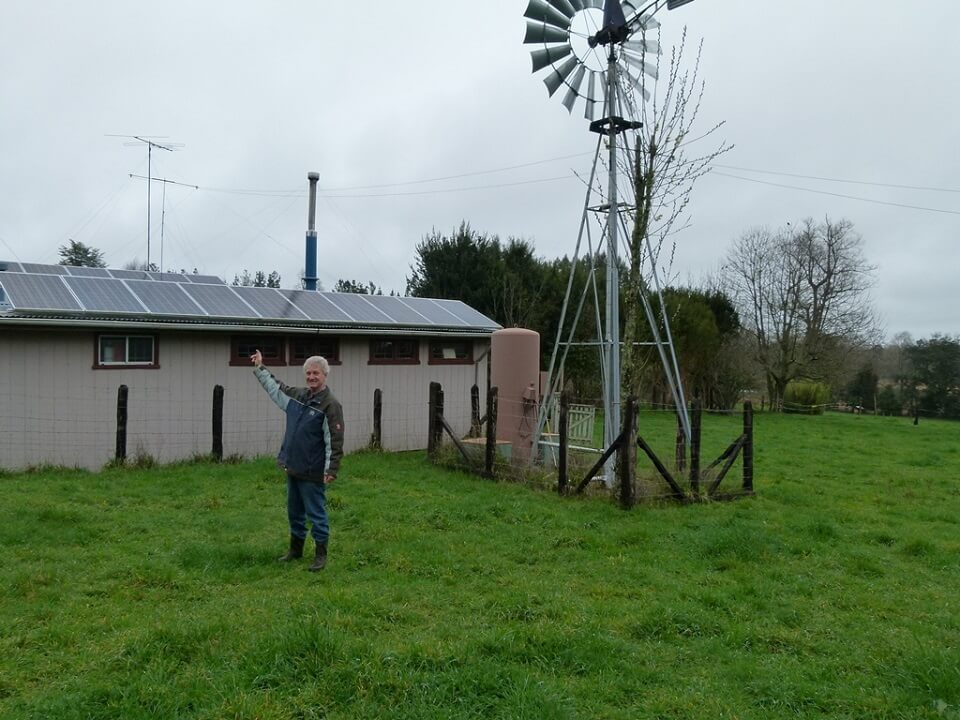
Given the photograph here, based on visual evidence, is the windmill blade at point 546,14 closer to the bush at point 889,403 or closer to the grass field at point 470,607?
the grass field at point 470,607

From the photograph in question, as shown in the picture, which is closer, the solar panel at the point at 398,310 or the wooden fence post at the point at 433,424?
the wooden fence post at the point at 433,424

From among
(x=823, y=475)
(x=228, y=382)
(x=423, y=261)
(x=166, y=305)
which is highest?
(x=423, y=261)

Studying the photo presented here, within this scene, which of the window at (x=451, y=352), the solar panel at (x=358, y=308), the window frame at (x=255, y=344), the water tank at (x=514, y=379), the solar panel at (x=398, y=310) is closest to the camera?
the water tank at (x=514, y=379)

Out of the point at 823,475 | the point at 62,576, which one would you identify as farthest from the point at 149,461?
the point at 823,475

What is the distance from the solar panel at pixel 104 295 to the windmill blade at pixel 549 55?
741cm

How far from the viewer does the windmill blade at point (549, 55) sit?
424 inches

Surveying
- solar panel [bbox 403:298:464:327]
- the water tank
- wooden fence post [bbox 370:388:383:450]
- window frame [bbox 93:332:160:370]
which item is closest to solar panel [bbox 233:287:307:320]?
window frame [bbox 93:332:160:370]

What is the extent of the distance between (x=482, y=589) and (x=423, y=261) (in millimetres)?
22909

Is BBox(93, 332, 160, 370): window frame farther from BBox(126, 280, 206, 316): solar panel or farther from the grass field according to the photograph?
the grass field

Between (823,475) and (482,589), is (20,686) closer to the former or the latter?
(482,589)

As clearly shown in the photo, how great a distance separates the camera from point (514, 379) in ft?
41.5

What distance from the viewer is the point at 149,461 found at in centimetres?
1123

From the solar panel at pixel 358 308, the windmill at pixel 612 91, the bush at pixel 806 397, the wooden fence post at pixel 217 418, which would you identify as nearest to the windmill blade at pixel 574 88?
the windmill at pixel 612 91

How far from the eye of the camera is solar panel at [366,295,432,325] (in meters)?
14.9
